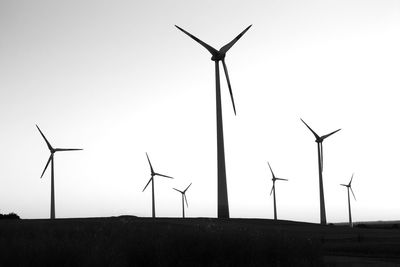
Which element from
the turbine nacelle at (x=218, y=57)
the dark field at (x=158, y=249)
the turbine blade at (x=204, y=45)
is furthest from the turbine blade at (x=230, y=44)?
the dark field at (x=158, y=249)

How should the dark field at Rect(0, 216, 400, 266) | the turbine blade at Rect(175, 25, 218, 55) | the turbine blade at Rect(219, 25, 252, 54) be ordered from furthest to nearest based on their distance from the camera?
1. the turbine blade at Rect(175, 25, 218, 55)
2. the turbine blade at Rect(219, 25, 252, 54)
3. the dark field at Rect(0, 216, 400, 266)

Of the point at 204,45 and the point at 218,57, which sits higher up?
the point at 204,45

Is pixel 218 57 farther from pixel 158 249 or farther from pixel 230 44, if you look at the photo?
pixel 158 249

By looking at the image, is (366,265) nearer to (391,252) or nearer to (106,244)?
(391,252)

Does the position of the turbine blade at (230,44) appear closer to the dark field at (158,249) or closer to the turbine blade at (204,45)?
the turbine blade at (204,45)

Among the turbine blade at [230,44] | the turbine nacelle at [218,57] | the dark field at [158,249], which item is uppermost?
the turbine blade at [230,44]

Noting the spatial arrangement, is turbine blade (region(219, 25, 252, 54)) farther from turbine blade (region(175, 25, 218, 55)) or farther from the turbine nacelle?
turbine blade (region(175, 25, 218, 55))

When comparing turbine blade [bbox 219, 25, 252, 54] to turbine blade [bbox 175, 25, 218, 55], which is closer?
turbine blade [bbox 219, 25, 252, 54]

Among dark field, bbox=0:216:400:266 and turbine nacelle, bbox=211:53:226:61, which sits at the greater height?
turbine nacelle, bbox=211:53:226:61

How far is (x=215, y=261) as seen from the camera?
25219 millimetres

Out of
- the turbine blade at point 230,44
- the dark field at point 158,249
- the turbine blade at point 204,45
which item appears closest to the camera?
the dark field at point 158,249

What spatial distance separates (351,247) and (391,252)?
Answer: 138 inches

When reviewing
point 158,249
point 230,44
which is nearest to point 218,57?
point 230,44

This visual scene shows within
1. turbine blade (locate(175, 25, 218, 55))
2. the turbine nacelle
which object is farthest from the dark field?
turbine blade (locate(175, 25, 218, 55))
